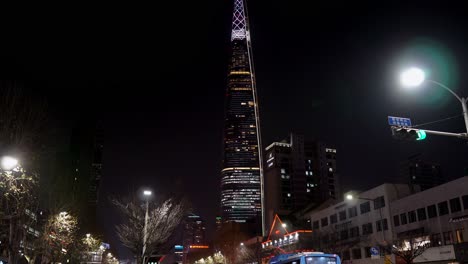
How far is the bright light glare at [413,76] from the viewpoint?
16.8 m

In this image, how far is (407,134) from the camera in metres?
17.4

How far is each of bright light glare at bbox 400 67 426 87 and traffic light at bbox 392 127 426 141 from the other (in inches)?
74.2

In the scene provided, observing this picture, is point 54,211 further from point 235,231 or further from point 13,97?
point 235,231

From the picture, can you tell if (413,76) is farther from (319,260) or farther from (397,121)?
(319,260)

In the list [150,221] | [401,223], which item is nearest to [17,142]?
[150,221]

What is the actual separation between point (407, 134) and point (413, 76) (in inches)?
95.0

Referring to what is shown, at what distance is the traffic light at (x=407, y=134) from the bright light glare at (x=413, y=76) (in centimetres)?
188

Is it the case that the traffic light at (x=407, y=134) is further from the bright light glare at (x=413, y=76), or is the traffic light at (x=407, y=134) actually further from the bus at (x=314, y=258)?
the bus at (x=314, y=258)

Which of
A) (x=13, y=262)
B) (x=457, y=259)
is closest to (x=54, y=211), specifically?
(x=13, y=262)

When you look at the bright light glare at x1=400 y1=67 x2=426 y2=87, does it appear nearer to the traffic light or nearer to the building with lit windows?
the traffic light

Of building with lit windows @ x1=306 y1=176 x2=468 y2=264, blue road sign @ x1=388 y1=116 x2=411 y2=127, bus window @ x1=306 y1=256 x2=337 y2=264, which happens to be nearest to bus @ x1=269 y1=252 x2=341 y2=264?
bus window @ x1=306 y1=256 x2=337 y2=264

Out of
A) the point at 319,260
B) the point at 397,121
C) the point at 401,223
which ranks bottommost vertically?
the point at 319,260

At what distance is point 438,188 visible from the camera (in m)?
52.5

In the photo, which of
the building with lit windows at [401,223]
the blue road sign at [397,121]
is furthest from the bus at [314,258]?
the building with lit windows at [401,223]
